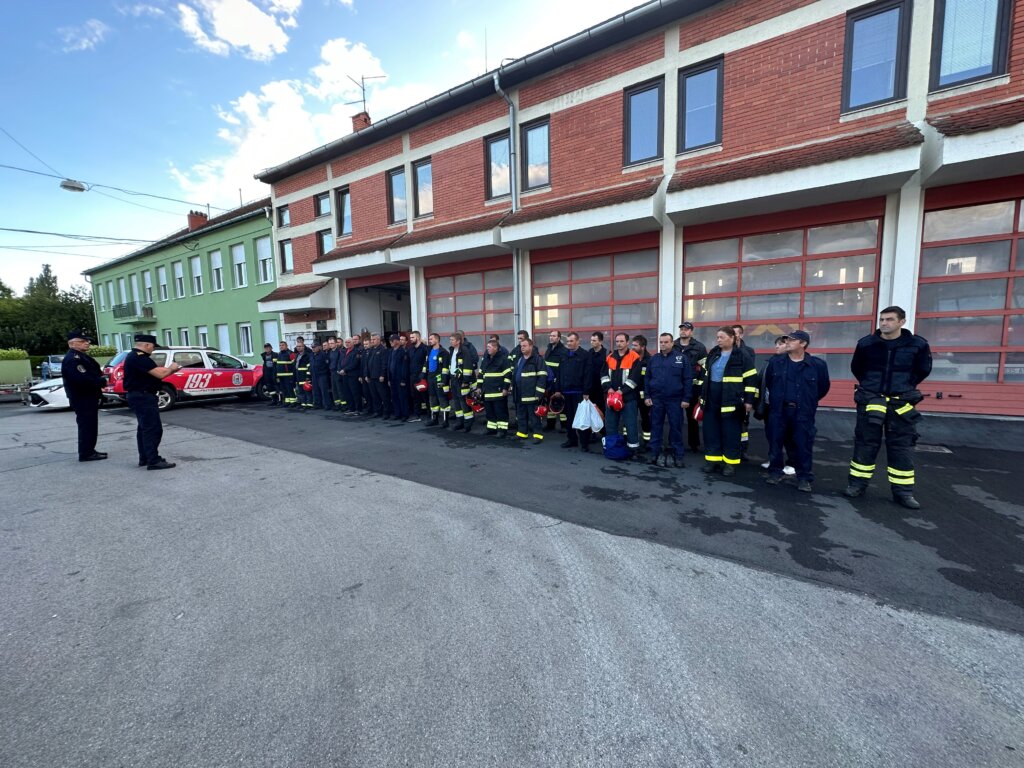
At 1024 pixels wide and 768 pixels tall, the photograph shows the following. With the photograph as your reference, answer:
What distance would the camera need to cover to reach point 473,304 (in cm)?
1279

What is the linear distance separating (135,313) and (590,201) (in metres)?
30.5

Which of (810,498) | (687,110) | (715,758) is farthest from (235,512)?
(687,110)

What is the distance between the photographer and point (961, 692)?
2.15 m

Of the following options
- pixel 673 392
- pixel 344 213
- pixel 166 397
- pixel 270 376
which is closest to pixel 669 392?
pixel 673 392

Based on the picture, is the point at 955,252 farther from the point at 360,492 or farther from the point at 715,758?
the point at 360,492

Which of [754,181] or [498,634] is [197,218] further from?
[498,634]

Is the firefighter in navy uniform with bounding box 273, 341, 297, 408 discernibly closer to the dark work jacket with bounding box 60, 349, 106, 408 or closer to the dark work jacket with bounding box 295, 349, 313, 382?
the dark work jacket with bounding box 295, 349, 313, 382

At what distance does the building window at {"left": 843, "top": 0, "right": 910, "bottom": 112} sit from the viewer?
23.8 feet

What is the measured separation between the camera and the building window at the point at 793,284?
8055 millimetres

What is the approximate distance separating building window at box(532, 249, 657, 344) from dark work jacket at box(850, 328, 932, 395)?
5.28 metres

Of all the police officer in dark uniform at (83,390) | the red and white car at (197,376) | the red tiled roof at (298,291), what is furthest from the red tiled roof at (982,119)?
the red and white car at (197,376)

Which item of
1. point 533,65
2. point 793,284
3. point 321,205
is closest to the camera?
point 793,284

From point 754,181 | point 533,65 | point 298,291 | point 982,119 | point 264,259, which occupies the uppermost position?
point 533,65

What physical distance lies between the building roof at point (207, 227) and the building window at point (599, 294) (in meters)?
14.1
